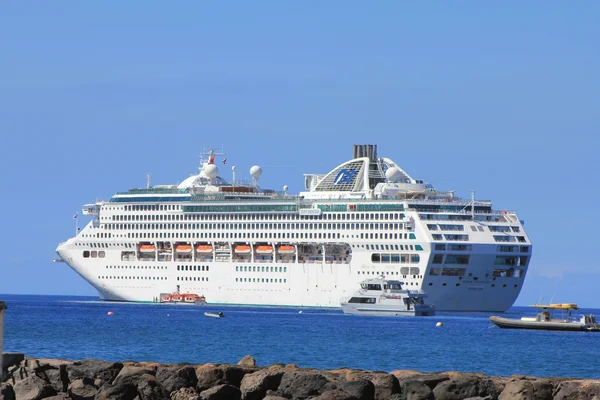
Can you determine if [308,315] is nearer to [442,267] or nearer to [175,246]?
[442,267]

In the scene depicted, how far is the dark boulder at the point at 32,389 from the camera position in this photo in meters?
20.9

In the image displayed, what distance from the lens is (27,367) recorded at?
2181 cm

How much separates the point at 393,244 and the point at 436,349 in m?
34.3

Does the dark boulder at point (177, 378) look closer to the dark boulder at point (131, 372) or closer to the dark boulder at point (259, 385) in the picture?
the dark boulder at point (131, 372)

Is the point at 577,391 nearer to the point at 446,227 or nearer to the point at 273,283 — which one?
the point at 446,227

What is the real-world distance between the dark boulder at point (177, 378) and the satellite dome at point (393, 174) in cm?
6487

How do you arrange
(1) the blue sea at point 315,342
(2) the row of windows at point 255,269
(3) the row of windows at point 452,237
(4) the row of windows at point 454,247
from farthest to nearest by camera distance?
(2) the row of windows at point 255,269 < (3) the row of windows at point 452,237 < (4) the row of windows at point 454,247 < (1) the blue sea at point 315,342

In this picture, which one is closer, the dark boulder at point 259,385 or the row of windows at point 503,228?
the dark boulder at point 259,385

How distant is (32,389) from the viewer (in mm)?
21047

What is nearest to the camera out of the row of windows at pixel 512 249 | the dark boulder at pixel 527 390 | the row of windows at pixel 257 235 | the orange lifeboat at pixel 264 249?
the dark boulder at pixel 527 390

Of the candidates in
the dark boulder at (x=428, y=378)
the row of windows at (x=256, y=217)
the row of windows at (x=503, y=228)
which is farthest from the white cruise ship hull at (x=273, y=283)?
the dark boulder at (x=428, y=378)

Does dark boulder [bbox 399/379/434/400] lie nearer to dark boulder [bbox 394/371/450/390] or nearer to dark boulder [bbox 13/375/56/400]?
dark boulder [bbox 394/371/450/390]

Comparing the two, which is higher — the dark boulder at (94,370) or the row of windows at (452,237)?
the row of windows at (452,237)

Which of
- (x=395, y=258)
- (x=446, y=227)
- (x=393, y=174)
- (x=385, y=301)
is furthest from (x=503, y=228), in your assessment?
(x=385, y=301)
